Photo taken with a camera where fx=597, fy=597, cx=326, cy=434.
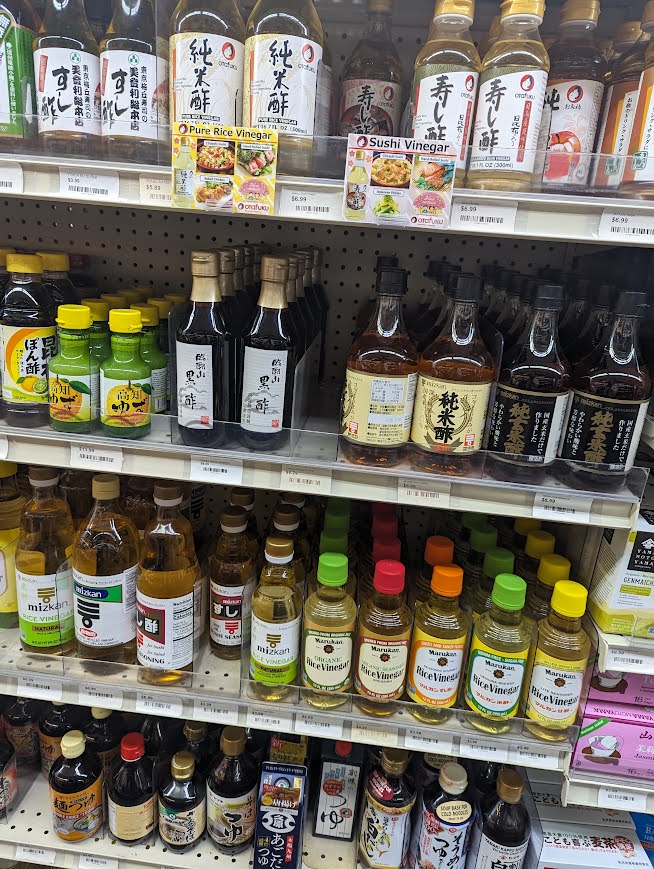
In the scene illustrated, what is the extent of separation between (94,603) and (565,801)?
1.05m

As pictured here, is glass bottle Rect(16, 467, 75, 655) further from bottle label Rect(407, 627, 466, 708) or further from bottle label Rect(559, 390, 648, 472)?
bottle label Rect(559, 390, 648, 472)

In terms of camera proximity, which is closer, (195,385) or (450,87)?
(450,87)

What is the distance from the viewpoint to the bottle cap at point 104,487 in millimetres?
1198

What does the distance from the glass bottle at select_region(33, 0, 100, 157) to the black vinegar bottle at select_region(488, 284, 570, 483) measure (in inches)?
33.1

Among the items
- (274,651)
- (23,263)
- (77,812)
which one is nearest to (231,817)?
(77,812)

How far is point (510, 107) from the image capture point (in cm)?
96

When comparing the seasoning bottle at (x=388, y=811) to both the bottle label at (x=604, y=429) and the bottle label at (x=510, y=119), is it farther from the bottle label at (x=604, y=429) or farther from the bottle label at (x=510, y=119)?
the bottle label at (x=510, y=119)

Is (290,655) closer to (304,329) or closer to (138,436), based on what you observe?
(138,436)

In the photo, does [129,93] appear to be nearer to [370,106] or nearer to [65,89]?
[65,89]

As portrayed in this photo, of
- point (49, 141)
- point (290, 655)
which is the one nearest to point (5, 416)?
point (49, 141)

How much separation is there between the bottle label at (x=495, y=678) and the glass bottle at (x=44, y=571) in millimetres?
873

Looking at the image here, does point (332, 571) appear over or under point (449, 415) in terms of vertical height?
under

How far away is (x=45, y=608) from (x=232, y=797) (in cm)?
61

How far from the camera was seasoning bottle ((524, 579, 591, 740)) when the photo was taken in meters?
1.14
